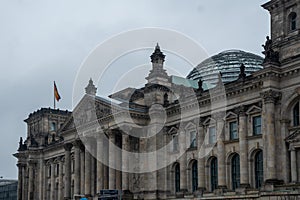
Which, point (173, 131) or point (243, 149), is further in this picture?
point (173, 131)

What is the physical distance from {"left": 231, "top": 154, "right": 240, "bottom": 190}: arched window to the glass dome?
19637 millimetres

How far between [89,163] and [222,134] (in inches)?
830

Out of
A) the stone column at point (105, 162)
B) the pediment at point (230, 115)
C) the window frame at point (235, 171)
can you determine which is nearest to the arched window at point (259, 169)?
the window frame at point (235, 171)

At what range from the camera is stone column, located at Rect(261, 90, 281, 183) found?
4550 cm

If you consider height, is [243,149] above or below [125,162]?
above

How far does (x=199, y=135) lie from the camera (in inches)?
2238

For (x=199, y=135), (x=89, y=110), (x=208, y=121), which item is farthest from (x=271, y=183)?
(x=89, y=110)

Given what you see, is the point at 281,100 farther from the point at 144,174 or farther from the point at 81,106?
the point at 81,106

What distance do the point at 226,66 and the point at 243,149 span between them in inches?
1013

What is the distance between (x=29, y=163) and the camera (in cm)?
8900

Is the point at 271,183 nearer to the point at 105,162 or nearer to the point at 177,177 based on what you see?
the point at 177,177

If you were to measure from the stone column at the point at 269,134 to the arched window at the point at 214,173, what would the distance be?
9765 mm

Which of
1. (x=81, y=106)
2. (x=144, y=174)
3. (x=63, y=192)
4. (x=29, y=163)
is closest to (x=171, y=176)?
(x=144, y=174)

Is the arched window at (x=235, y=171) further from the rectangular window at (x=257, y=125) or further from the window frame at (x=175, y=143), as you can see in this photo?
the window frame at (x=175, y=143)
